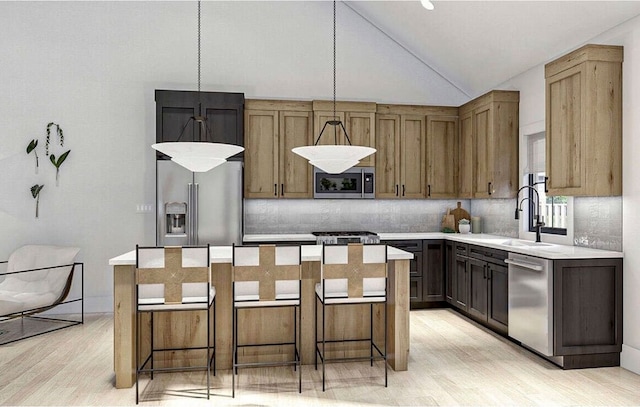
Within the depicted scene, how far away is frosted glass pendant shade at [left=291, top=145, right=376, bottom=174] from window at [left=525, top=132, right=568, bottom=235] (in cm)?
227

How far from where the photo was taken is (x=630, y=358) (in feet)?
11.5

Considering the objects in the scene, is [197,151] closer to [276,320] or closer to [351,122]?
[276,320]

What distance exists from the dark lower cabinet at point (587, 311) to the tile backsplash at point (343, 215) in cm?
265

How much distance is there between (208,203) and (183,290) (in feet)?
6.97

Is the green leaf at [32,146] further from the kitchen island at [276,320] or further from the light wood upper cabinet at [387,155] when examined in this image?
the light wood upper cabinet at [387,155]

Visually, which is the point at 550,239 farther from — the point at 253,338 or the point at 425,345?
the point at 253,338

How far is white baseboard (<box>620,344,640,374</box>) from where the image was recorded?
3.44 metres

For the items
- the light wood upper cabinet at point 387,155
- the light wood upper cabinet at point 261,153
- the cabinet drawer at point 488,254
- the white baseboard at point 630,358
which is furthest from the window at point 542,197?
the light wood upper cabinet at point 261,153

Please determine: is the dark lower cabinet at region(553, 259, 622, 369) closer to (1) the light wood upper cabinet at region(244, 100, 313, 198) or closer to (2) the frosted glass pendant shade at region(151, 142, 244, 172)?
(2) the frosted glass pendant shade at region(151, 142, 244, 172)

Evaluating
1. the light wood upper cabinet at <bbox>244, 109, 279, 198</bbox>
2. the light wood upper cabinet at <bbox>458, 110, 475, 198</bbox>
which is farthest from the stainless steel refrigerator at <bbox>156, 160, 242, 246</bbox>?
the light wood upper cabinet at <bbox>458, 110, 475, 198</bbox>

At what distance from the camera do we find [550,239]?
4496 millimetres

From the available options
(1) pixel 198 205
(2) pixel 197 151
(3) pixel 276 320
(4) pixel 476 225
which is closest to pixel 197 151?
(2) pixel 197 151

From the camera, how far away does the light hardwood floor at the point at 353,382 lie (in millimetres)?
2975

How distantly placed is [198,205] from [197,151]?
2.18m
